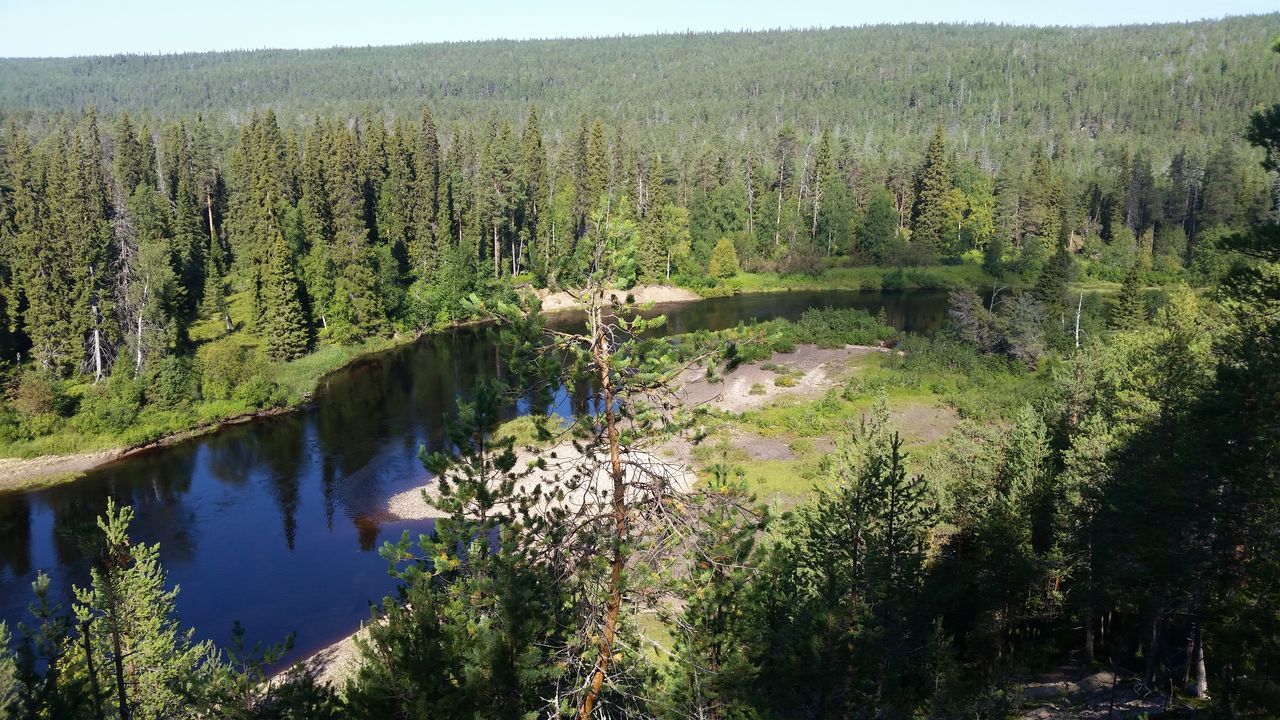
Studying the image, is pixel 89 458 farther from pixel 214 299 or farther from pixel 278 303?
pixel 214 299

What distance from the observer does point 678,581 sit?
402 inches

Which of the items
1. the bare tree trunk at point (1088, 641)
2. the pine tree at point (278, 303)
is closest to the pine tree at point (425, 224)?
the pine tree at point (278, 303)

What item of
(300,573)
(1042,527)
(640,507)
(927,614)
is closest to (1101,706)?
(927,614)

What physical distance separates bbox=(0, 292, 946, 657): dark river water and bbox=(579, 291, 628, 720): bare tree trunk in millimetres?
14867

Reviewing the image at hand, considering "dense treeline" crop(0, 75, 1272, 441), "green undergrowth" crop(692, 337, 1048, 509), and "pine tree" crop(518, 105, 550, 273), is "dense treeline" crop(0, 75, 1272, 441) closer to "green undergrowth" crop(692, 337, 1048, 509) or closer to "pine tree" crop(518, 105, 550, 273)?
"pine tree" crop(518, 105, 550, 273)

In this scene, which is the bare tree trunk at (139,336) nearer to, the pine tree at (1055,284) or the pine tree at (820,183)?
the pine tree at (1055,284)

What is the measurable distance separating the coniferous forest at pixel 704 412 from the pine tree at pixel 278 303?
29 cm

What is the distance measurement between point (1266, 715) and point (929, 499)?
10.4 meters

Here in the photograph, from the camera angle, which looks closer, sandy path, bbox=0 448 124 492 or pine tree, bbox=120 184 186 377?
sandy path, bbox=0 448 124 492

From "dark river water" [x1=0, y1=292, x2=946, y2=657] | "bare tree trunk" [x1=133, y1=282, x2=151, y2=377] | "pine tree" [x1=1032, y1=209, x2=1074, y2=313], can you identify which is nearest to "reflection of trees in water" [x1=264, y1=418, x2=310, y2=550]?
"dark river water" [x1=0, y1=292, x2=946, y2=657]

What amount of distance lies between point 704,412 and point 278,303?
5294 centimetres

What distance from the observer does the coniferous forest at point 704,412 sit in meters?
10.1

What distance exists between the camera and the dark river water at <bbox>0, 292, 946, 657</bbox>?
27969 millimetres

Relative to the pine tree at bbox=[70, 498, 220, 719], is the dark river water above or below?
below
